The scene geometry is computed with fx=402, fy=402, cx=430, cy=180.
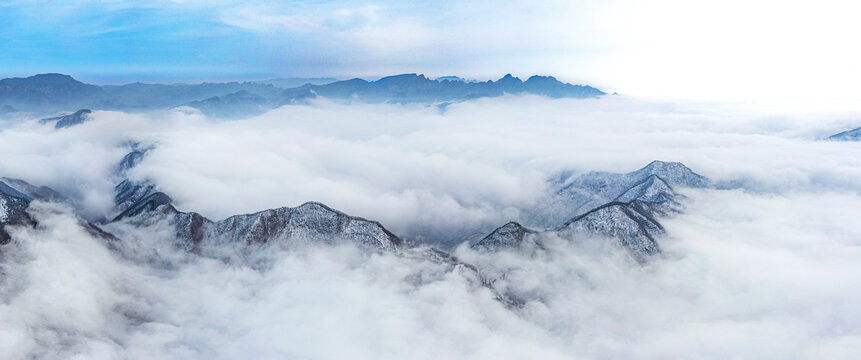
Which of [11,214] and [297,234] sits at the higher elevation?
[11,214]

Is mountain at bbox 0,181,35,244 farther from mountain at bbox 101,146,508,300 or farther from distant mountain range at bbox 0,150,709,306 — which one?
mountain at bbox 101,146,508,300

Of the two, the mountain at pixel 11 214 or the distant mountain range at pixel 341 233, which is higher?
the mountain at pixel 11 214

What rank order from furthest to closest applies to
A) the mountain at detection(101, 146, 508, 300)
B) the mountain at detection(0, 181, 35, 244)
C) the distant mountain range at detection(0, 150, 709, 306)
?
the mountain at detection(101, 146, 508, 300) < the distant mountain range at detection(0, 150, 709, 306) < the mountain at detection(0, 181, 35, 244)

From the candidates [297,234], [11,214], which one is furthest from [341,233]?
[11,214]

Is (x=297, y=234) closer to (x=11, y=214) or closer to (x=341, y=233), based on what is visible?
(x=341, y=233)

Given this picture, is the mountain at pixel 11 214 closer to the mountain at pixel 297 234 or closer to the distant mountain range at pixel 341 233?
the distant mountain range at pixel 341 233

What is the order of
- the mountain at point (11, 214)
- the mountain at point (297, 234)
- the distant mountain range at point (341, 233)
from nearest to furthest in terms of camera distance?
the mountain at point (11, 214) < the distant mountain range at point (341, 233) < the mountain at point (297, 234)

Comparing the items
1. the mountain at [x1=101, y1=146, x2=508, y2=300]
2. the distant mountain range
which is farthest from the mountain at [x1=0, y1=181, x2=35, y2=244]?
the mountain at [x1=101, y1=146, x2=508, y2=300]

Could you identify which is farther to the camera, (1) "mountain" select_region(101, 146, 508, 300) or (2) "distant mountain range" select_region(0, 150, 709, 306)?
(1) "mountain" select_region(101, 146, 508, 300)

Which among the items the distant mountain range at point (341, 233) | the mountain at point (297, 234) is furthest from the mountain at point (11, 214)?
the mountain at point (297, 234)

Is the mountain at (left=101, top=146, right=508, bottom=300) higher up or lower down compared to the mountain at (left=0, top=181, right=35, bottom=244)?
lower down

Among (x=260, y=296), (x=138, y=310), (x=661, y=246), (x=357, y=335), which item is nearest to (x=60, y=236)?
(x=138, y=310)
